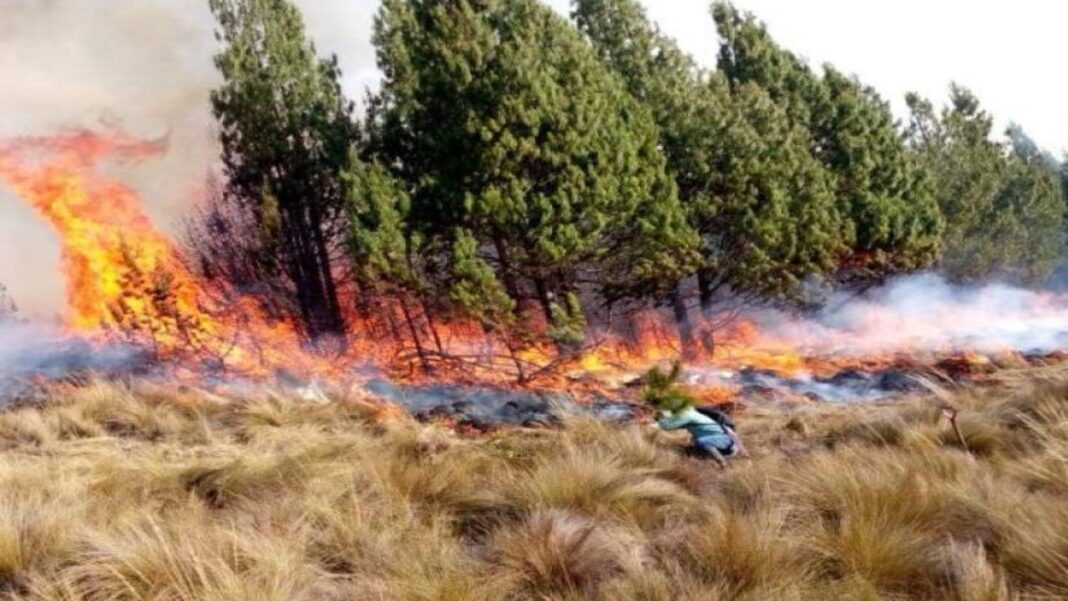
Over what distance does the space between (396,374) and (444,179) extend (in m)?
4.63

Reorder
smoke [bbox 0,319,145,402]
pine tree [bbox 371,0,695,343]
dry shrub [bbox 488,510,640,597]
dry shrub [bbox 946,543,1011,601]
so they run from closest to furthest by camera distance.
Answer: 1. dry shrub [bbox 946,543,1011,601]
2. dry shrub [bbox 488,510,640,597]
3. pine tree [bbox 371,0,695,343]
4. smoke [bbox 0,319,145,402]

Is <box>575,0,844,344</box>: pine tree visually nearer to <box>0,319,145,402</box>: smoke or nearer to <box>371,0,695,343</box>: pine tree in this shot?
<box>371,0,695,343</box>: pine tree

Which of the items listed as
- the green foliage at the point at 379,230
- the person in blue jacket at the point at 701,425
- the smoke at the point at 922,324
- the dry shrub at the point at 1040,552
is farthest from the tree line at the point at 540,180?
the dry shrub at the point at 1040,552

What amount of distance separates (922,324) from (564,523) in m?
25.8

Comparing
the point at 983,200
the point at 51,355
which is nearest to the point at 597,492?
the point at 51,355

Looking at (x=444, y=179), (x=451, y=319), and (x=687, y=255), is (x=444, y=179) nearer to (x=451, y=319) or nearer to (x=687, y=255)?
(x=451, y=319)

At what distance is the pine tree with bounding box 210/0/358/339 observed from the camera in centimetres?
1828

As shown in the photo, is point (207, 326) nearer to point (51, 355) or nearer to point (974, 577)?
point (51, 355)

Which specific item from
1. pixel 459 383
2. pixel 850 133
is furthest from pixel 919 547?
pixel 850 133

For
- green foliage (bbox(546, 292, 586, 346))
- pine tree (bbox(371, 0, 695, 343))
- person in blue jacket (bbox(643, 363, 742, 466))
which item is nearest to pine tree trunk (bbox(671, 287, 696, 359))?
pine tree (bbox(371, 0, 695, 343))

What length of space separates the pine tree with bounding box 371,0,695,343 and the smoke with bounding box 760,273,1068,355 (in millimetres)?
8669

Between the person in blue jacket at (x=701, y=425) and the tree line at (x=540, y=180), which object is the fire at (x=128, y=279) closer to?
the tree line at (x=540, y=180)

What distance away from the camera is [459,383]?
55.1 ft

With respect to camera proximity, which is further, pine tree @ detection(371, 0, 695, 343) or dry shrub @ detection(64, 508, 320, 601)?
pine tree @ detection(371, 0, 695, 343)
